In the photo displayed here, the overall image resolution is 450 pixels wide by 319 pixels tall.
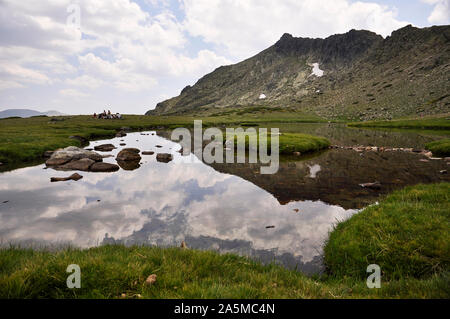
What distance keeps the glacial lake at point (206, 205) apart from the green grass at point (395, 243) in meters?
1.25

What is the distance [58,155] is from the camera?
32188mm

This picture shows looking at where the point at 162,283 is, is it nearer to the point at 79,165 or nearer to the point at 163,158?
the point at 79,165

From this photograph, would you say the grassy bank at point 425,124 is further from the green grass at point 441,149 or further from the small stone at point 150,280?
the small stone at point 150,280

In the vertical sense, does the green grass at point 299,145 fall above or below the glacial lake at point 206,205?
above

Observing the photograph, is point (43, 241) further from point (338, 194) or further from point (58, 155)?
point (58, 155)

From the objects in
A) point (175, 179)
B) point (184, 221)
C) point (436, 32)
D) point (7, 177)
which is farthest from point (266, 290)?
point (436, 32)

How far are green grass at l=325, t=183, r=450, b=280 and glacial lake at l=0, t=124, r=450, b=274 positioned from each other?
1.25 meters

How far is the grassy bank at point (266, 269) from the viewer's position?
5.10 metres

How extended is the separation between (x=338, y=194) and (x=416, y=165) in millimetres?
16546

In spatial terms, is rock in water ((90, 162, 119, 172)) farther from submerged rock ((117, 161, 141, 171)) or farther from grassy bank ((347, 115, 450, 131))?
grassy bank ((347, 115, 450, 131))

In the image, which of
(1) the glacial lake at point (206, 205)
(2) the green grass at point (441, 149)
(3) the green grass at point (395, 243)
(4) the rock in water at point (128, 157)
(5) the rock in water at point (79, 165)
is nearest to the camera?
(3) the green grass at point (395, 243)

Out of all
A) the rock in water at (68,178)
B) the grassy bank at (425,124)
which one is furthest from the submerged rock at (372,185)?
the grassy bank at (425,124)

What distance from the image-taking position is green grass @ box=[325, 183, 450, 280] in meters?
7.94

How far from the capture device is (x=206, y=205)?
17875 mm
